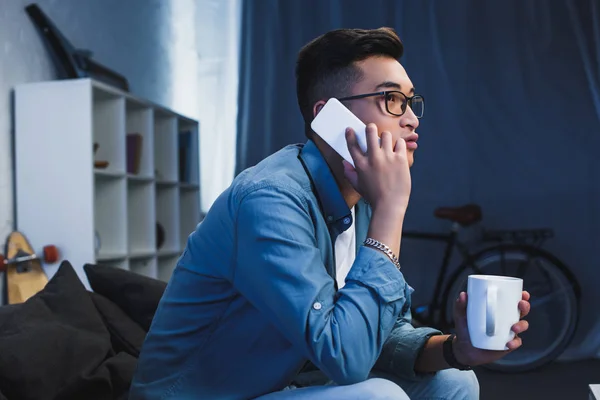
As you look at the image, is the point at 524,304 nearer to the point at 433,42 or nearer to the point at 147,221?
the point at 147,221

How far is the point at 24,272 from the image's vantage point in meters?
2.64

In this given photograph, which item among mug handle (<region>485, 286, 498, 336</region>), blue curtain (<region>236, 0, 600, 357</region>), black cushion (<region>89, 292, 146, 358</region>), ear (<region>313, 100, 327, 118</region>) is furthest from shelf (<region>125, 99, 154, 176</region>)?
mug handle (<region>485, 286, 498, 336</region>)

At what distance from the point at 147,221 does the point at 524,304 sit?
266 centimetres

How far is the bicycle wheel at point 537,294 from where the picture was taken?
12.0 ft

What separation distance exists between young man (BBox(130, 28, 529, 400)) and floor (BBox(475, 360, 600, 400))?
2057 millimetres

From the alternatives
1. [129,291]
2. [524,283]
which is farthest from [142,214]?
[524,283]

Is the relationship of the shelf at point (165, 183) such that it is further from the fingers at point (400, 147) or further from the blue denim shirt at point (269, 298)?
the fingers at point (400, 147)

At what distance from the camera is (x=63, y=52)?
9.82 feet

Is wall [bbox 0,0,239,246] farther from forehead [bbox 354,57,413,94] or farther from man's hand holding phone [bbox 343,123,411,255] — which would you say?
man's hand holding phone [bbox 343,123,411,255]

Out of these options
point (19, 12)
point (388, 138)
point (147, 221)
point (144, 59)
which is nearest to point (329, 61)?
point (388, 138)

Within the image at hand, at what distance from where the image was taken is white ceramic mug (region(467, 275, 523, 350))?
991 mm

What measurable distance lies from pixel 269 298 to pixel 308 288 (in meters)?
0.07

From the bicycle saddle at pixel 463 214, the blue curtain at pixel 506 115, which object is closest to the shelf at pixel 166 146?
the blue curtain at pixel 506 115

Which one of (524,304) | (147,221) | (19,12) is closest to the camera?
(524,304)
